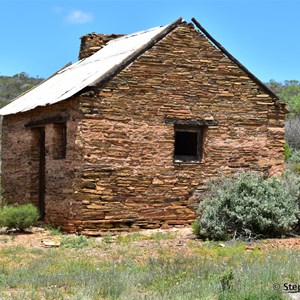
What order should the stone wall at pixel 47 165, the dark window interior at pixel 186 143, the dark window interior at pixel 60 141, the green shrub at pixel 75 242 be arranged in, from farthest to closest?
the dark window interior at pixel 186 143 < the dark window interior at pixel 60 141 < the stone wall at pixel 47 165 < the green shrub at pixel 75 242

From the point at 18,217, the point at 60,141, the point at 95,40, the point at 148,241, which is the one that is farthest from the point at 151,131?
the point at 95,40

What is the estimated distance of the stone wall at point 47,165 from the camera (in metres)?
13.4

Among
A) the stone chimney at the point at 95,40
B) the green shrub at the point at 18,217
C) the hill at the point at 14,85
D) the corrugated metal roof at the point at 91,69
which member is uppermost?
the hill at the point at 14,85

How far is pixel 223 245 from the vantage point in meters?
11.7

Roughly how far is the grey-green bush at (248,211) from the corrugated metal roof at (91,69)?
12.0 ft

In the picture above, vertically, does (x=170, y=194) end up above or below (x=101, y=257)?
above

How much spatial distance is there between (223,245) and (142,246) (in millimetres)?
1545

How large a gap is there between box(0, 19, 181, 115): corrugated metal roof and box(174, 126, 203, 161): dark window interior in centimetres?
214

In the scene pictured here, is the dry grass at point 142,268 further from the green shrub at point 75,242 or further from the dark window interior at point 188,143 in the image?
the dark window interior at point 188,143

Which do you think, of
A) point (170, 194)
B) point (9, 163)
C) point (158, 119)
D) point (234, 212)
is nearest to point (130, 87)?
point (158, 119)

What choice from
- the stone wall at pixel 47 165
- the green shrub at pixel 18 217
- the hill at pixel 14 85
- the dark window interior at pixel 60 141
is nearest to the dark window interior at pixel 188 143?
the stone wall at pixel 47 165

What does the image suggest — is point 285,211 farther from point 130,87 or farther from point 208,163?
point 130,87

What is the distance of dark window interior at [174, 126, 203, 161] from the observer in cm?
1436

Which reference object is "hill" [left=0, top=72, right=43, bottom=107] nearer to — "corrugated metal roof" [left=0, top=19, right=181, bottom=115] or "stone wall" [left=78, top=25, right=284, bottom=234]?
"corrugated metal roof" [left=0, top=19, right=181, bottom=115]
